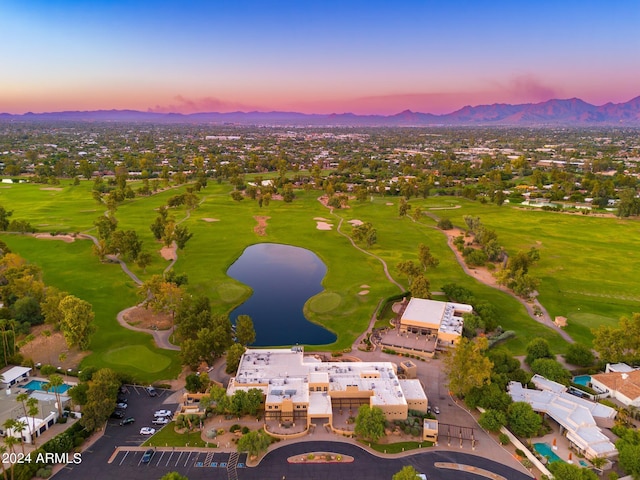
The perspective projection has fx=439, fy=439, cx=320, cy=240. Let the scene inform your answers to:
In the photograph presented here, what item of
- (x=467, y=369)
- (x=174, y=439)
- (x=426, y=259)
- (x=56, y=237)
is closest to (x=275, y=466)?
(x=174, y=439)

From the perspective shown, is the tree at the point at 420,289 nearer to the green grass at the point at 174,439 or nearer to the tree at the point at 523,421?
the tree at the point at 523,421

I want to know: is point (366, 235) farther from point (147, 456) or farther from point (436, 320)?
point (147, 456)

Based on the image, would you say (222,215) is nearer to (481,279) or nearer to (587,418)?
(481,279)

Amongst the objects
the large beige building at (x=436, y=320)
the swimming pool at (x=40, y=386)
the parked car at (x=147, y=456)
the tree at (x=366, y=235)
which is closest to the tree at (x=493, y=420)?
the large beige building at (x=436, y=320)

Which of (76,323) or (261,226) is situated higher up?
(76,323)

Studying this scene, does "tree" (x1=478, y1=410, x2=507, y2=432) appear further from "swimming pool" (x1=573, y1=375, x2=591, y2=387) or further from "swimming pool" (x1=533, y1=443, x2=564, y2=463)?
"swimming pool" (x1=573, y1=375, x2=591, y2=387)

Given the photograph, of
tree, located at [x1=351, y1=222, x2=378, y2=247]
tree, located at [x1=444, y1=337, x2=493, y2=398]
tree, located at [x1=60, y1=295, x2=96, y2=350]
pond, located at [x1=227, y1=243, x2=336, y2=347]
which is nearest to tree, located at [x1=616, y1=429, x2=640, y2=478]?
tree, located at [x1=444, y1=337, x2=493, y2=398]

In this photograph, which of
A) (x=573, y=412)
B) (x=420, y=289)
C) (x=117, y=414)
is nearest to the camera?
(x=573, y=412)
